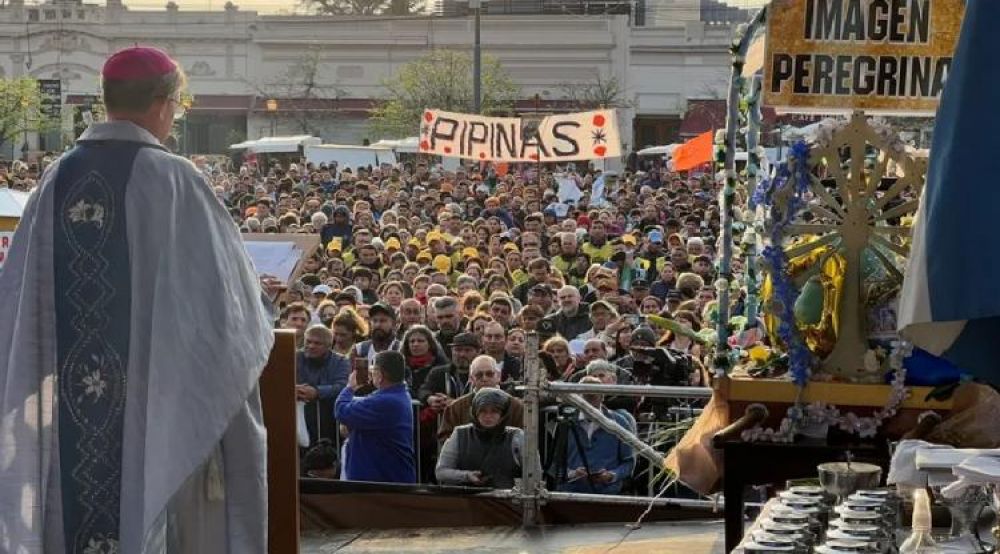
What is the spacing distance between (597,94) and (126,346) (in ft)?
179

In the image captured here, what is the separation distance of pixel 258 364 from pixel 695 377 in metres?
5.66

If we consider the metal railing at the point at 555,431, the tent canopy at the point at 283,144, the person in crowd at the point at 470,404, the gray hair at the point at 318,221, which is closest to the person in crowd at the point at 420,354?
the person in crowd at the point at 470,404

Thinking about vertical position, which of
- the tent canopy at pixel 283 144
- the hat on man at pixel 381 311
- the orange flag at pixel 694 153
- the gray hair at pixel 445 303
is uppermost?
the orange flag at pixel 694 153

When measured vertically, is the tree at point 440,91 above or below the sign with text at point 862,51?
below

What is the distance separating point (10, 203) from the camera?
13352mm

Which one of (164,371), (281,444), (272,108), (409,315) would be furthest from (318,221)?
(272,108)

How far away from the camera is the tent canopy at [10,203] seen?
43.0 ft

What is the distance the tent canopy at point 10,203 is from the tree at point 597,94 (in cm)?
4510

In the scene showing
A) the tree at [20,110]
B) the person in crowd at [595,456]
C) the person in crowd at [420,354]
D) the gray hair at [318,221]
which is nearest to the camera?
the person in crowd at [595,456]

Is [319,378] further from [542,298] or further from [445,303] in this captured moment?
[542,298]

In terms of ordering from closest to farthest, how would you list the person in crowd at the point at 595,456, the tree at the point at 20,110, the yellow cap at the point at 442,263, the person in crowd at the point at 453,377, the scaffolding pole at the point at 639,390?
the scaffolding pole at the point at 639,390, the person in crowd at the point at 595,456, the person in crowd at the point at 453,377, the yellow cap at the point at 442,263, the tree at the point at 20,110

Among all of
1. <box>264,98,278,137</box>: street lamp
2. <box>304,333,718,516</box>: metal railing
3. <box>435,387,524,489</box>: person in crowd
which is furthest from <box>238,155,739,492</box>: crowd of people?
<box>264,98,278,137</box>: street lamp

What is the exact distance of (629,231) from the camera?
2478cm

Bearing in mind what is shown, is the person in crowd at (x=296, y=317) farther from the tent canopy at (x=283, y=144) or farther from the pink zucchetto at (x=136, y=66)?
the tent canopy at (x=283, y=144)
